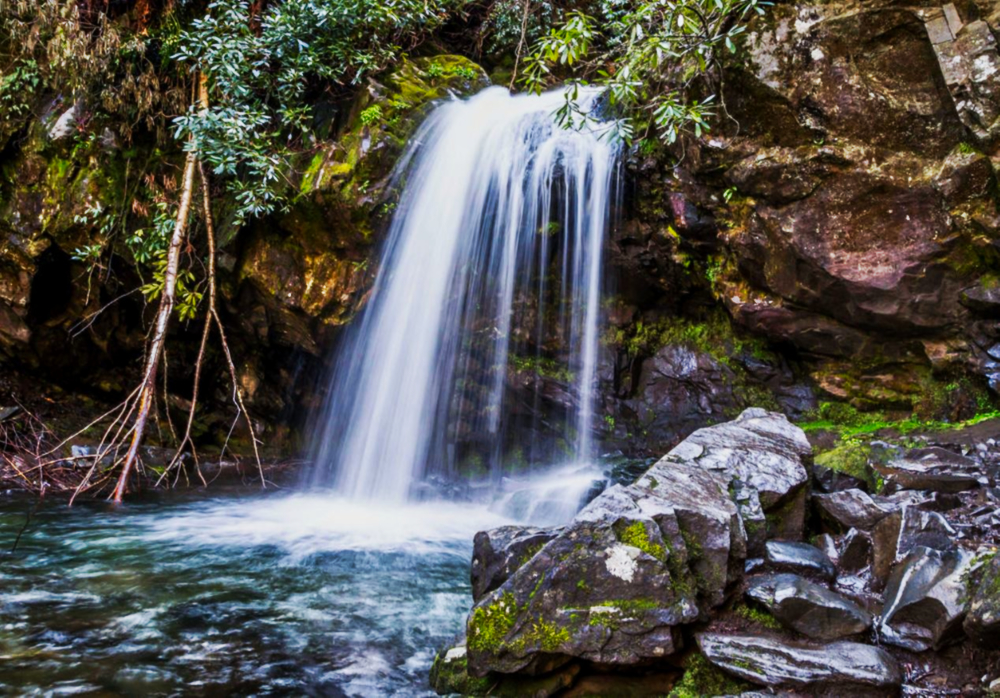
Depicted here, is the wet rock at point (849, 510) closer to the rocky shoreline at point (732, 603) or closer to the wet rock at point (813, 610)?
the rocky shoreline at point (732, 603)

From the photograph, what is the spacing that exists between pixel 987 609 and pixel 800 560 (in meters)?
0.93

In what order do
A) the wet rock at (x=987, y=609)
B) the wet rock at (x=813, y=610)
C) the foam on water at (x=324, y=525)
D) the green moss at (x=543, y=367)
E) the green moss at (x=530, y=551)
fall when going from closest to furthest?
1. the wet rock at (x=987, y=609)
2. the wet rock at (x=813, y=610)
3. the green moss at (x=530, y=551)
4. the foam on water at (x=324, y=525)
5. the green moss at (x=543, y=367)

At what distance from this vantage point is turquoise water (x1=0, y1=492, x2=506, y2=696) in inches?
145

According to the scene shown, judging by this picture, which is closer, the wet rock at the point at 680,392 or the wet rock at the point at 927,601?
the wet rock at the point at 927,601

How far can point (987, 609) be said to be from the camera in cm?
271

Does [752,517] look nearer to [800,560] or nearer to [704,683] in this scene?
[800,560]

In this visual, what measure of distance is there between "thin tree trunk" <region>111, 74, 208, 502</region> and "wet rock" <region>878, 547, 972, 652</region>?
6049 millimetres

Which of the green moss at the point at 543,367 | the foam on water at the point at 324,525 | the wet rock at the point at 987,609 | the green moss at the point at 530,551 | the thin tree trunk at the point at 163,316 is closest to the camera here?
the wet rock at the point at 987,609

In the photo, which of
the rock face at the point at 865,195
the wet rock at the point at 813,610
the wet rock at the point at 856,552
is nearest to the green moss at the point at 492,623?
the wet rock at the point at 813,610

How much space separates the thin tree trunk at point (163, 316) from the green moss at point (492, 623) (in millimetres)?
4152

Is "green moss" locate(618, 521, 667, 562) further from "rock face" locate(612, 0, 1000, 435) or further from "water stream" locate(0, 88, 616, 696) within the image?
"rock face" locate(612, 0, 1000, 435)

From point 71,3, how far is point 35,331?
4.52 m

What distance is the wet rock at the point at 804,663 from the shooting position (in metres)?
2.71

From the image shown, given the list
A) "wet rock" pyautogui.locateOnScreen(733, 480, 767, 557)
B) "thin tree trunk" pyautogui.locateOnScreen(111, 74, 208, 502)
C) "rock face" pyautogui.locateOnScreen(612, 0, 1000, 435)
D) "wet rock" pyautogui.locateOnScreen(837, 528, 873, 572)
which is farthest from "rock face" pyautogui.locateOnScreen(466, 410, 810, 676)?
"thin tree trunk" pyautogui.locateOnScreen(111, 74, 208, 502)
